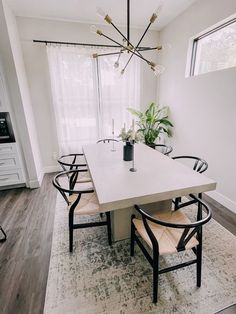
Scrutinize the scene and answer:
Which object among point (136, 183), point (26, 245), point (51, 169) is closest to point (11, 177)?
point (51, 169)

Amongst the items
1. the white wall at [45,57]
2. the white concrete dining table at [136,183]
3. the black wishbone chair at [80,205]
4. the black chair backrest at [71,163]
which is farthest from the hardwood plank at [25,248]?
the white wall at [45,57]

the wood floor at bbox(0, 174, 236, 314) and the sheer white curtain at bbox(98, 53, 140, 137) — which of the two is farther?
the sheer white curtain at bbox(98, 53, 140, 137)

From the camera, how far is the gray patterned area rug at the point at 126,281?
1249 millimetres

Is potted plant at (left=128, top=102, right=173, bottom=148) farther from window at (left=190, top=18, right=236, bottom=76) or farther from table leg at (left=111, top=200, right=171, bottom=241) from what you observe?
table leg at (left=111, top=200, right=171, bottom=241)

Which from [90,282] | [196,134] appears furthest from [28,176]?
[196,134]

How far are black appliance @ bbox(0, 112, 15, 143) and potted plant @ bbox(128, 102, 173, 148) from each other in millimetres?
2236

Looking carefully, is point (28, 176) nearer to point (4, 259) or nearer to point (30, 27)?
point (4, 259)

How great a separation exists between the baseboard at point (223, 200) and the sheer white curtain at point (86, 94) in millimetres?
2284

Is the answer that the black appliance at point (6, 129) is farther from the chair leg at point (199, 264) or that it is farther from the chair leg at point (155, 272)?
the chair leg at point (199, 264)

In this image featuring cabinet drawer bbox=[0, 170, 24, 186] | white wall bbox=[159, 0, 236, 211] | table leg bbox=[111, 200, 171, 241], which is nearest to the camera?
table leg bbox=[111, 200, 171, 241]

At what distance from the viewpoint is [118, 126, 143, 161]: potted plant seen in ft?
6.10

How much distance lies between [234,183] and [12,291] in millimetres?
2722

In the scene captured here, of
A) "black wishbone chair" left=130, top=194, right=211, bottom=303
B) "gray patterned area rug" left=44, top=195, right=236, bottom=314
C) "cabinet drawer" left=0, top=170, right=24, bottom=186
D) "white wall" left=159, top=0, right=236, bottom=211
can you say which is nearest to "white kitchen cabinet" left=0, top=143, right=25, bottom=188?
"cabinet drawer" left=0, top=170, right=24, bottom=186

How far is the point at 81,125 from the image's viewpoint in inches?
143
